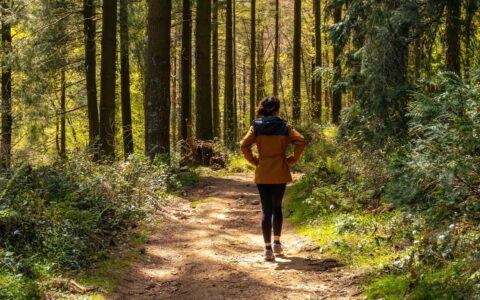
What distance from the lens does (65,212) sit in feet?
23.7

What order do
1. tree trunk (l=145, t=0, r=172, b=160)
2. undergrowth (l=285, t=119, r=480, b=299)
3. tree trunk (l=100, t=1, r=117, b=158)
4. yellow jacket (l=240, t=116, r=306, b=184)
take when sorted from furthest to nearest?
tree trunk (l=100, t=1, r=117, b=158) → tree trunk (l=145, t=0, r=172, b=160) → yellow jacket (l=240, t=116, r=306, b=184) → undergrowth (l=285, t=119, r=480, b=299)

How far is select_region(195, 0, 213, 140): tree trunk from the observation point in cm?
1697

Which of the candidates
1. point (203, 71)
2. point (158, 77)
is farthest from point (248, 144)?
point (203, 71)

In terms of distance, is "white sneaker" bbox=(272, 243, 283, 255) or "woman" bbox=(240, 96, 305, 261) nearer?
"woman" bbox=(240, 96, 305, 261)

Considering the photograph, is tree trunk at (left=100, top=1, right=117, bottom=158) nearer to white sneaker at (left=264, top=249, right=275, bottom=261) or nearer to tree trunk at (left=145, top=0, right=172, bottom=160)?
tree trunk at (left=145, top=0, right=172, bottom=160)

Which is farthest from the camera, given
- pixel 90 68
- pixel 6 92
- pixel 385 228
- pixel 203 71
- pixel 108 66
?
pixel 6 92

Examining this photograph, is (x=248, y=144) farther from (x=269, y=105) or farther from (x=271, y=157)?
(x=269, y=105)

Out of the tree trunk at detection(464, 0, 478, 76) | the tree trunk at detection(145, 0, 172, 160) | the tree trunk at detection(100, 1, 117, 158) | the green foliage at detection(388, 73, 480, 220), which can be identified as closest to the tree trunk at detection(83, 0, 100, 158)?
the tree trunk at detection(100, 1, 117, 158)

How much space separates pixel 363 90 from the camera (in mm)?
9305

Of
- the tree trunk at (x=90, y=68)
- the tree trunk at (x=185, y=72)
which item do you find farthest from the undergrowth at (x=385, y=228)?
the tree trunk at (x=90, y=68)

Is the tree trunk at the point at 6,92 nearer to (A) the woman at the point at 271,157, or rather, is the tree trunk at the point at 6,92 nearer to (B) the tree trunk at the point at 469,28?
(A) the woman at the point at 271,157

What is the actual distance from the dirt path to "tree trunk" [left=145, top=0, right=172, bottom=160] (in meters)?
3.47

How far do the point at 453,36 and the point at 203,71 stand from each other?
31.5ft

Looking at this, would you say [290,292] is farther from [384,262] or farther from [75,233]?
[75,233]
